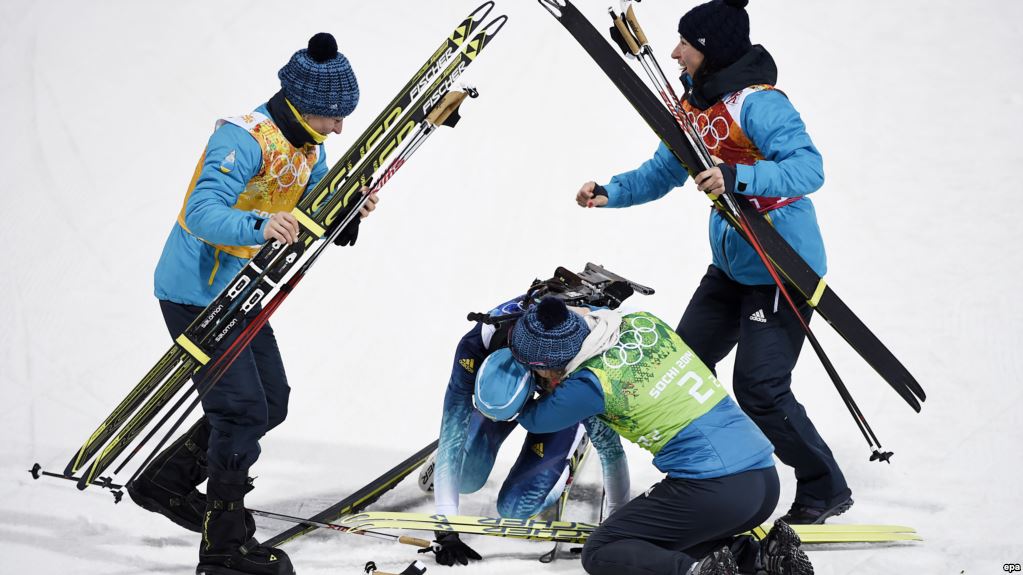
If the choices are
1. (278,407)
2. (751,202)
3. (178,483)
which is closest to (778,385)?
(751,202)

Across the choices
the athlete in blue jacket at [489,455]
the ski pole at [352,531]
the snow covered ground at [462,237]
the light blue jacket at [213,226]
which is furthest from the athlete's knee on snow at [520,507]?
the light blue jacket at [213,226]

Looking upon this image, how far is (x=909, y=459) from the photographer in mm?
4258

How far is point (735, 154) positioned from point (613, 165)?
2.53 metres

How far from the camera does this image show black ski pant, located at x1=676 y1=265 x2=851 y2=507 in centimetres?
363

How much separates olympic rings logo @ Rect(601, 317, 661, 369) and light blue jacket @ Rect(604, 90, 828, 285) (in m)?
0.50

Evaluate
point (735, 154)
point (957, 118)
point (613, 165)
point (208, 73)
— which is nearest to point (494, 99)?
point (613, 165)

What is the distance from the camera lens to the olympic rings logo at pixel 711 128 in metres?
3.55

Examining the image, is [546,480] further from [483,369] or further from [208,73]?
[208,73]

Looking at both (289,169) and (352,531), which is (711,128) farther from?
(352,531)

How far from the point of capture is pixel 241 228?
10.2ft

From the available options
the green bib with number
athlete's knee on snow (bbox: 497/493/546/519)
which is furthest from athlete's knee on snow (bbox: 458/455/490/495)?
the green bib with number

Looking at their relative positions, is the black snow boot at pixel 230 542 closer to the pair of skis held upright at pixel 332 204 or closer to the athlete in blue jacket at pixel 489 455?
the pair of skis held upright at pixel 332 204

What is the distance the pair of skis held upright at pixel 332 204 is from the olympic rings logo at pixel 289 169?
0.39 feet

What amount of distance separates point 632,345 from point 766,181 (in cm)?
63
